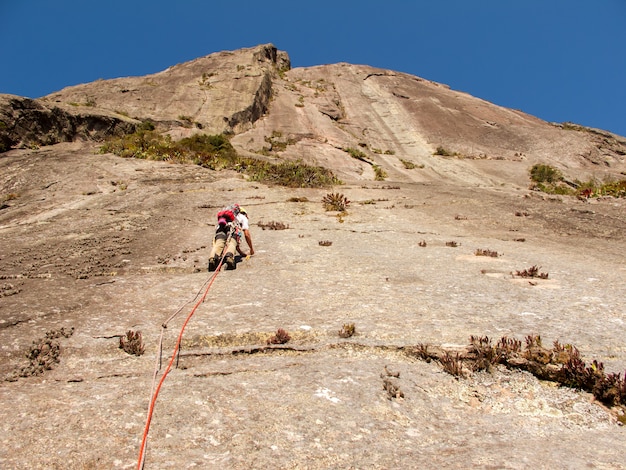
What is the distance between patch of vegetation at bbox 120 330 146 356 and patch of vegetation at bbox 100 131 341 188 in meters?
19.0

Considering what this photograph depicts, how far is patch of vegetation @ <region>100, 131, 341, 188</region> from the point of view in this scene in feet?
84.3

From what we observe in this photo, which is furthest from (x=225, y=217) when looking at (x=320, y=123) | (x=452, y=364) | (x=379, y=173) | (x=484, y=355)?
(x=320, y=123)

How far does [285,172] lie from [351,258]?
1576 cm

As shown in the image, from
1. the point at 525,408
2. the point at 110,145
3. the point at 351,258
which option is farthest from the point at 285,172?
the point at 525,408

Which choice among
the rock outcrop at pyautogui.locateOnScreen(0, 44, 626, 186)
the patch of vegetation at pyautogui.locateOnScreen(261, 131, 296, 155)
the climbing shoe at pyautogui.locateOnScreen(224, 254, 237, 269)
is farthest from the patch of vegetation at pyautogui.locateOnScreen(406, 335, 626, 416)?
the patch of vegetation at pyautogui.locateOnScreen(261, 131, 296, 155)

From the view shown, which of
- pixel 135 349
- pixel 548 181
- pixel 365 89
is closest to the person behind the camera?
pixel 135 349

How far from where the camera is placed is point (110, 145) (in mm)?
28500

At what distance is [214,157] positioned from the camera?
93.6ft

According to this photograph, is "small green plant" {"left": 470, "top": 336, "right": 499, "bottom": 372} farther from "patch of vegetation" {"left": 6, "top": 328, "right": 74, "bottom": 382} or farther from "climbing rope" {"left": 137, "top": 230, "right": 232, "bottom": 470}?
"patch of vegetation" {"left": 6, "top": 328, "right": 74, "bottom": 382}

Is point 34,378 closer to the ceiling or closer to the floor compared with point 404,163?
closer to the floor

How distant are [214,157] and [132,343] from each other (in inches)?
944

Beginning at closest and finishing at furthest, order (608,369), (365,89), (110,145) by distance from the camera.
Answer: (608,369) → (110,145) → (365,89)

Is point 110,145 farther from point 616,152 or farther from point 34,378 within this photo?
point 616,152

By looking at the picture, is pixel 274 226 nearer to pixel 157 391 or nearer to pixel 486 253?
pixel 486 253
